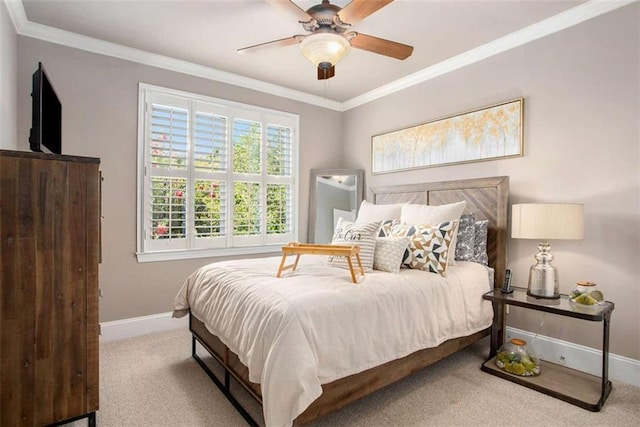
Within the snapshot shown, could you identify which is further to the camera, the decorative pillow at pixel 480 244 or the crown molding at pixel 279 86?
the decorative pillow at pixel 480 244

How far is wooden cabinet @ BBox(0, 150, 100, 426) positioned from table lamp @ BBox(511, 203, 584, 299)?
2769 mm

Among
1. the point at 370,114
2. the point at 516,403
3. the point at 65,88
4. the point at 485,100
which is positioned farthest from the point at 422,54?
the point at 65,88

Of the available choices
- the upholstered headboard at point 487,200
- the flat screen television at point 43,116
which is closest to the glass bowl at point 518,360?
the upholstered headboard at point 487,200

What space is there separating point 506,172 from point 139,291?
3675mm

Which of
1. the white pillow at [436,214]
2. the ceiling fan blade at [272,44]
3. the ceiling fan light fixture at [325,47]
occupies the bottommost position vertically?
the white pillow at [436,214]

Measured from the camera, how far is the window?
3354 mm

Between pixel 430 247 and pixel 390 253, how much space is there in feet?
1.08

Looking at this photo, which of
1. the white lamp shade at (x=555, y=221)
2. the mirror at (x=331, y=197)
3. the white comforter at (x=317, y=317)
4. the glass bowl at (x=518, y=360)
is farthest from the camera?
the mirror at (x=331, y=197)

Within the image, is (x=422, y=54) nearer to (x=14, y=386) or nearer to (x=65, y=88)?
(x=65, y=88)

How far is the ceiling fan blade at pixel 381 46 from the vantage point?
223 centimetres

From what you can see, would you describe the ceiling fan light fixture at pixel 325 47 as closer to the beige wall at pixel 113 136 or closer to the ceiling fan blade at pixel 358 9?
the ceiling fan blade at pixel 358 9

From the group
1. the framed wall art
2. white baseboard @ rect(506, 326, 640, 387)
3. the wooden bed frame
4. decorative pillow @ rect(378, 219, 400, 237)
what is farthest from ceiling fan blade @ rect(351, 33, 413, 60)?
white baseboard @ rect(506, 326, 640, 387)

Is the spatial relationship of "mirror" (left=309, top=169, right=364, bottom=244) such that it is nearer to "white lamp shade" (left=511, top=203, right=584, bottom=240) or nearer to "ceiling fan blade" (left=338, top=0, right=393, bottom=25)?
"white lamp shade" (left=511, top=203, right=584, bottom=240)

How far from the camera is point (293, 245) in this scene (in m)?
2.24
